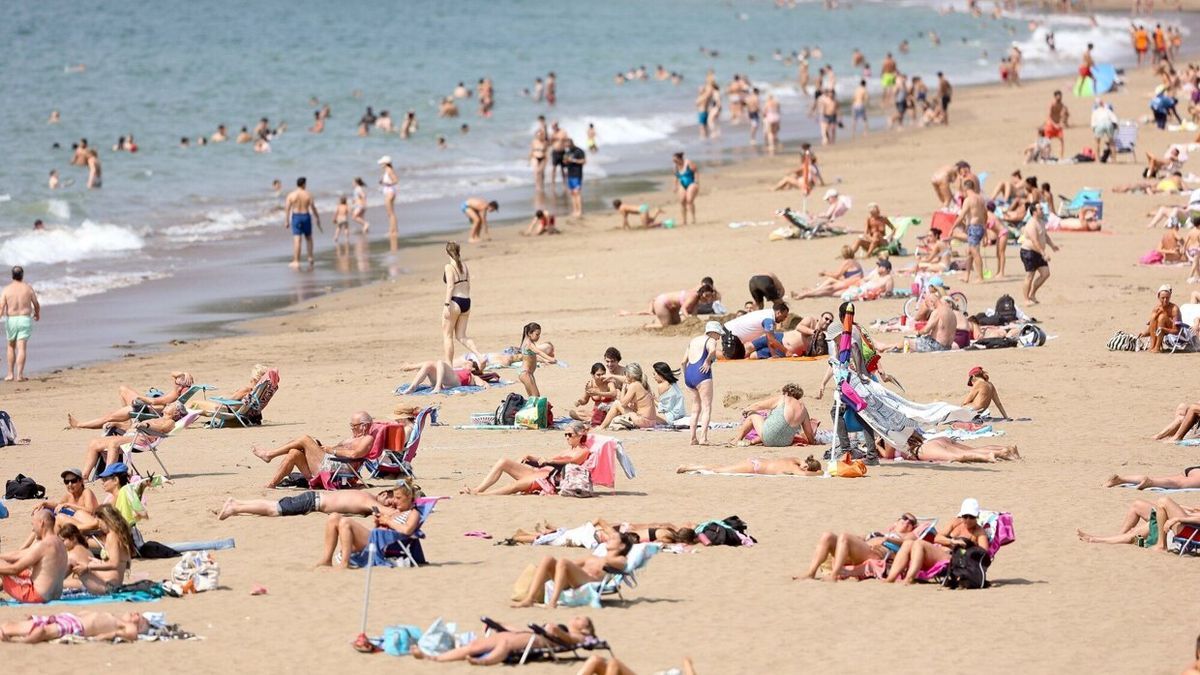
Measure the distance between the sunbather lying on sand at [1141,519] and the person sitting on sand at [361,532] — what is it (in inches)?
172

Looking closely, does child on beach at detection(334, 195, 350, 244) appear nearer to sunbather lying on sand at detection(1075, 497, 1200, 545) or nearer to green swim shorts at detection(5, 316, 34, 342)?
green swim shorts at detection(5, 316, 34, 342)

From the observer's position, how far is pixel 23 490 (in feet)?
41.7

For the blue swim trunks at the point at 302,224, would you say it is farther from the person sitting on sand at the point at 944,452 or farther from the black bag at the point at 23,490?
the person sitting on sand at the point at 944,452

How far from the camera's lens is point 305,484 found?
13.1 metres

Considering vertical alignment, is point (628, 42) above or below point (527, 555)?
above

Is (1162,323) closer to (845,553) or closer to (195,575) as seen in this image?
(845,553)

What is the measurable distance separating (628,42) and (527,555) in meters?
62.1

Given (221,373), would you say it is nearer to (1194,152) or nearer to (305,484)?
Result: (305,484)

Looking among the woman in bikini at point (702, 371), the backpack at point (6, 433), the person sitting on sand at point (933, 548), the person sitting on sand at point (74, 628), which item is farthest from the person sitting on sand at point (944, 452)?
the backpack at point (6, 433)

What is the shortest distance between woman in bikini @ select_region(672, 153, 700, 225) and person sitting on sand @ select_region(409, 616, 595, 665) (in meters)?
17.8

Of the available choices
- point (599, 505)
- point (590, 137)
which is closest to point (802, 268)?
point (599, 505)

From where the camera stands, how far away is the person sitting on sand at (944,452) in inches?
543

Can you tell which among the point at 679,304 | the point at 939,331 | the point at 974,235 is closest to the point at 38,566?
the point at 939,331

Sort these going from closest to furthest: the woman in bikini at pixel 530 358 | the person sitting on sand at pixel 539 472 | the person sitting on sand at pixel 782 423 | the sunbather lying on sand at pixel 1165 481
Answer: the sunbather lying on sand at pixel 1165 481, the person sitting on sand at pixel 539 472, the person sitting on sand at pixel 782 423, the woman in bikini at pixel 530 358
